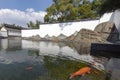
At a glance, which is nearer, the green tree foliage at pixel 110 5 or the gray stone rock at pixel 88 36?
the green tree foliage at pixel 110 5

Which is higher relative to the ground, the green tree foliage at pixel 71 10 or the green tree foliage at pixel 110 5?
the green tree foliage at pixel 71 10

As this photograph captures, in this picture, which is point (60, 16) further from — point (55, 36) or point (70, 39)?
point (70, 39)

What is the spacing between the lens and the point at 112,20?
21375 millimetres

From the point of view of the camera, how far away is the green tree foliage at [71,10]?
1145 inches

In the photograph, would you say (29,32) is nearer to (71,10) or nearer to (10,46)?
(71,10)

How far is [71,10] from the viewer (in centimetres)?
2903

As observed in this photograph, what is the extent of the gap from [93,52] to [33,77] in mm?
6985

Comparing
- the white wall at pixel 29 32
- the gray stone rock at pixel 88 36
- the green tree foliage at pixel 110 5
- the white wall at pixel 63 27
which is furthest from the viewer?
the white wall at pixel 29 32

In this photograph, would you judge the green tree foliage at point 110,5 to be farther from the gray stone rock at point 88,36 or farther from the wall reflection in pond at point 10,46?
the gray stone rock at point 88,36

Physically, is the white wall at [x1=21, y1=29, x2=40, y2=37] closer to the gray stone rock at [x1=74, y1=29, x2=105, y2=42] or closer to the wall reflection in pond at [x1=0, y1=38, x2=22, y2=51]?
the gray stone rock at [x1=74, y1=29, x2=105, y2=42]

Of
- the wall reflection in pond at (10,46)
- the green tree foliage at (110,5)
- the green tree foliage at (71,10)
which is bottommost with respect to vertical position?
the wall reflection in pond at (10,46)

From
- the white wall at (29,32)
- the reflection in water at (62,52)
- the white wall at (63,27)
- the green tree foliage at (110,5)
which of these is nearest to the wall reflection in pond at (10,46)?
the reflection in water at (62,52)

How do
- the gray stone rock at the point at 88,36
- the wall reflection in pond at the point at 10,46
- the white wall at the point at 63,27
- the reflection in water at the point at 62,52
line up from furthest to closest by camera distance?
the white wall at the point at 63,27 < the gray stone rock at the point at 88,36 < the wall reflection in pond at the point at 10,46 < the reflection in water at the point at 62,52

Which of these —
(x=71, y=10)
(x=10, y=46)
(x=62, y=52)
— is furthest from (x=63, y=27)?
(x=62, y=52)
